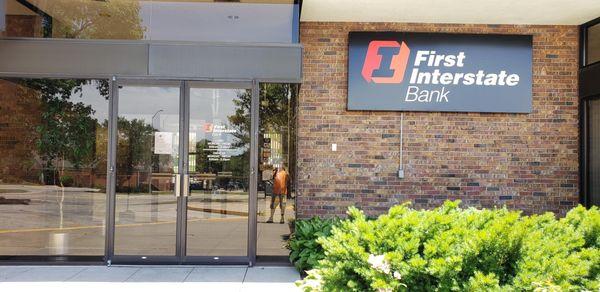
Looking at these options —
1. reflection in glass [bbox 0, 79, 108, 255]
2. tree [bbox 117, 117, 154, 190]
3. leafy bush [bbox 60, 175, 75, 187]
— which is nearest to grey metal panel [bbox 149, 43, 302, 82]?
tree [bbox 117, 117, 154, 190]

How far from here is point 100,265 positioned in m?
7.13

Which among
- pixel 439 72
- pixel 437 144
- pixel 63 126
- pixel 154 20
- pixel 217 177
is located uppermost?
pixel 154 20

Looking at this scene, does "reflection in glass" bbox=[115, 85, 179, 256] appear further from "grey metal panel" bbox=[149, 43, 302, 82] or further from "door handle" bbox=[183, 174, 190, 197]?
"grey metal panel" bbox=[149, 43, 302, 82]

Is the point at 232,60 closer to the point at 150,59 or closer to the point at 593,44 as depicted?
the point at 150,59

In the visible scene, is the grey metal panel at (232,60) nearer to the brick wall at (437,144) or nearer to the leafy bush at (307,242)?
the brick wall at (437,144)

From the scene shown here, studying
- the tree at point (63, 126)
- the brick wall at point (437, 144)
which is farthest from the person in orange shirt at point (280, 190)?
the tree at point (63, 126)

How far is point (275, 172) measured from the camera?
7559mm

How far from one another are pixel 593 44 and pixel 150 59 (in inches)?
250

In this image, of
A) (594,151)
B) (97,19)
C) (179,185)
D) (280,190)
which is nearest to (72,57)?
(97,19)

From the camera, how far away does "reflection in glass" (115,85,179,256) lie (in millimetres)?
7227

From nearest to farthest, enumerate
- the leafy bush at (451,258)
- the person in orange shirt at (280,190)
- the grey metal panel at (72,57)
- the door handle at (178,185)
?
the leafy bush at (451,258)
the grey metal panel at (72,57)
the door handle at (178,185)
the person in orange shirt at (280,190)

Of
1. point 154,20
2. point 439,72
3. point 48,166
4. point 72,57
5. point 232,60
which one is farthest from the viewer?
point 48,166

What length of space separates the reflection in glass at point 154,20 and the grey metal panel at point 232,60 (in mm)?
299

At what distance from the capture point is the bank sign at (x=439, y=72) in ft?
25.1
